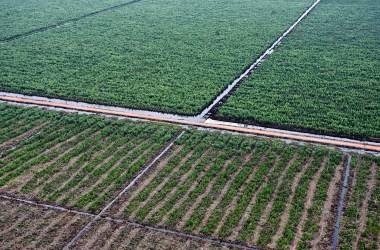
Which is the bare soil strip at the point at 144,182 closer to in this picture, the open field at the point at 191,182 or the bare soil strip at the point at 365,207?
the open field at the point at 191,182

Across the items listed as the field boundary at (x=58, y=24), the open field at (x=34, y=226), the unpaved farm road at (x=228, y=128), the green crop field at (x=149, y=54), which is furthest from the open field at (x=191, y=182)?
the field boundary at (x=58, y=24)

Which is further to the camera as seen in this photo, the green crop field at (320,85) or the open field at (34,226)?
the green crop field at (320,85)

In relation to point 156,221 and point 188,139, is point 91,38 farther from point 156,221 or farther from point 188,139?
point 156,221

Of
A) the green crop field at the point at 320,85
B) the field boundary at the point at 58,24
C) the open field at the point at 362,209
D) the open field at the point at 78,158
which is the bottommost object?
the open field at the point at 362,209

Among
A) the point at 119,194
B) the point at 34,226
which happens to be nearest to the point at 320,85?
the point at 119,194

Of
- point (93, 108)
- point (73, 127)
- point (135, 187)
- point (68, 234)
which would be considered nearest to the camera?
point (68, 234)

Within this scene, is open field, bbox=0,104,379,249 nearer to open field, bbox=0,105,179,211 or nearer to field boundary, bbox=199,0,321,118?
open field, bbox=0,105,179,211

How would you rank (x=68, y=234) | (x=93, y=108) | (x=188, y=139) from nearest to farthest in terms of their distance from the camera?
(x=68, y=234) → (x=188, y=139) → (x=93, y=108)

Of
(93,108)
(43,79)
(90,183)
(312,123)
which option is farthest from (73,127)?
→ (312,123)
